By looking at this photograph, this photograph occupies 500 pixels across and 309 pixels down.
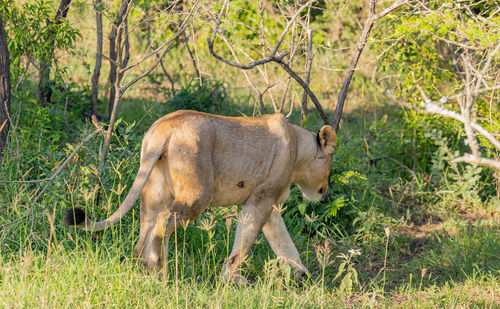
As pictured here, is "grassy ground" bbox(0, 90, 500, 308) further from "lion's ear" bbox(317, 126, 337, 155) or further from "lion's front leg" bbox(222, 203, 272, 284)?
"lion's ear" bbox(317, 126, 337, 155)

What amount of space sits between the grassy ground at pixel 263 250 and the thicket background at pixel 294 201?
0.06 feet

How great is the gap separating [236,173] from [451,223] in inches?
105

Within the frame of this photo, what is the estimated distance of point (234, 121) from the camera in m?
4.66

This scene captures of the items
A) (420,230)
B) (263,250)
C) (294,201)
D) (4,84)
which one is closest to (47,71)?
(4,84)

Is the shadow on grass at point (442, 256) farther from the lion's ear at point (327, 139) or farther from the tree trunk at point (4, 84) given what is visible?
the tree trunk at point (4, 84)

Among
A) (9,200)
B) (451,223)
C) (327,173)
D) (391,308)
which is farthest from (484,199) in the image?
(9,200)

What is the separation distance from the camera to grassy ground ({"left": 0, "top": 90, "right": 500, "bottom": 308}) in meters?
3.68

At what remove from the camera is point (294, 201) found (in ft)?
19.4

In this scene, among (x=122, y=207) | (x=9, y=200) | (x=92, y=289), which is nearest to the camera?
(x=92, y=289)

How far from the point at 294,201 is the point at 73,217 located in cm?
271

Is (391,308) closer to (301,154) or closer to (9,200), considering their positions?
(301,154)

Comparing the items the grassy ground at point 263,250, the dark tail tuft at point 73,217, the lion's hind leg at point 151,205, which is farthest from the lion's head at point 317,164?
the dark tail tuft at point 73,217

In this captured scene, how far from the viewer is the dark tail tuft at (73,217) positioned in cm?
356

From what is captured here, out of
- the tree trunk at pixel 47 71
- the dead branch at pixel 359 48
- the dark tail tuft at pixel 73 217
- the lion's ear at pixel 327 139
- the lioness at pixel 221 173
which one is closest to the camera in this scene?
the dark tail tuft at pixel 73 217
